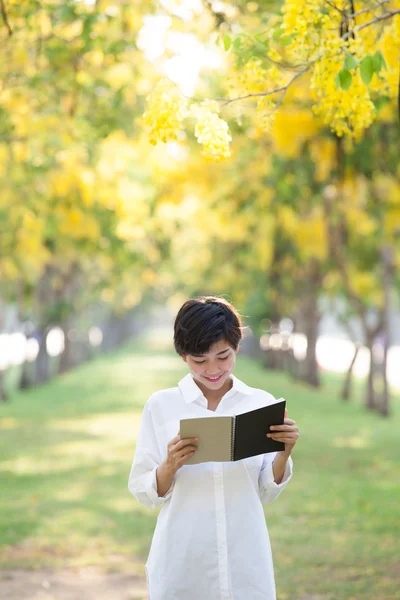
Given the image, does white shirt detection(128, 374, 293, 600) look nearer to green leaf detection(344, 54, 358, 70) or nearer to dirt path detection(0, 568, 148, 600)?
green leaf detection(344, 54, 358, 70)

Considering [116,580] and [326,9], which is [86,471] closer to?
[116,580]

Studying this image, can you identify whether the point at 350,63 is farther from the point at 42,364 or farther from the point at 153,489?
the point at 42,364

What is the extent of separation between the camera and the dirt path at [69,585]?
618 centimetres

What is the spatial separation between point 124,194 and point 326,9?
10324 mm

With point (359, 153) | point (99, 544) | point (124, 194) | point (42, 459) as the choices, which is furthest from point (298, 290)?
point (99, 544)

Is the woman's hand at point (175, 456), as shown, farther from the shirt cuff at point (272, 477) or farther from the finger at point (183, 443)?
the shirt cuff at point (272, 477)

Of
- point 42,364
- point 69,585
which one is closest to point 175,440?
point 69,585

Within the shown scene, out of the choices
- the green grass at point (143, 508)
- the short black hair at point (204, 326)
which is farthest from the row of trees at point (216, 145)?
the green grass at point (143, 508)

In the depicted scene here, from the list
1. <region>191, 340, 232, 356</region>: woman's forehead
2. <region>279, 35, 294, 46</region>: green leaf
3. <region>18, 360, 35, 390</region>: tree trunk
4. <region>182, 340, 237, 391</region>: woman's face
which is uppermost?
<region>279, 35, 294, 46</region>: green leaf

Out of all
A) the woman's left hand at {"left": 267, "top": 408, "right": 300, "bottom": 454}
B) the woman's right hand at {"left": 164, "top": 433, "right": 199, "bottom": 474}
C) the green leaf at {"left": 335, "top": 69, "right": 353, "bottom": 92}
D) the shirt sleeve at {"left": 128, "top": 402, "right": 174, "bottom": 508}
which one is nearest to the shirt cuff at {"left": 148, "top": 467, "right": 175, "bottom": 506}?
the shirt sleeve at {"left": 128, "top": 402, "right": 174, "bottom": 508}

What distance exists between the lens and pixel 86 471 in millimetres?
11398

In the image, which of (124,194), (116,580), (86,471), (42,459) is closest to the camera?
(116,580)

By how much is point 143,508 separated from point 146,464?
20.3 ft

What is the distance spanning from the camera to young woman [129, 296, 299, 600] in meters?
3.27
